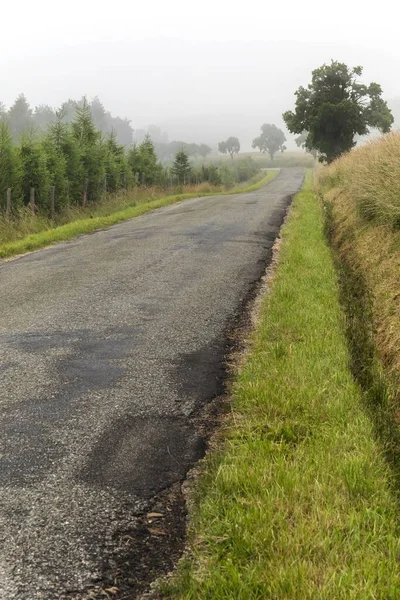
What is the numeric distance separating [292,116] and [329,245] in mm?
37109

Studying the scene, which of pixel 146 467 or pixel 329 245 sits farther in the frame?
pixel 329 245

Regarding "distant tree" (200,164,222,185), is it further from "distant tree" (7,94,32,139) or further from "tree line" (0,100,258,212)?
"distant tree" (7,94,32,139)

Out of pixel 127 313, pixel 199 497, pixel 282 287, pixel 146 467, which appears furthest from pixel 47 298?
pixel 199 497

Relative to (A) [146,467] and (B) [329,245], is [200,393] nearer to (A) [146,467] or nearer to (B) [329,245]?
(A) [146,467]

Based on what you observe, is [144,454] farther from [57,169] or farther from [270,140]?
[270,140]

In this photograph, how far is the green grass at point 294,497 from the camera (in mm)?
2381

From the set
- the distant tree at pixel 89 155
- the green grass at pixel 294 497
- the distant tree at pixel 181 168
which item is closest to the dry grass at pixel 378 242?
the green grass at pixel 294 497

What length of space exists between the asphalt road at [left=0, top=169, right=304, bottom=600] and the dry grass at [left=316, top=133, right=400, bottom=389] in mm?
1700

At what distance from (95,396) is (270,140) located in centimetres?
17682

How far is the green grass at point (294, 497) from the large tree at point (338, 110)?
42.1m

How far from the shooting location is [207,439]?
3914mm

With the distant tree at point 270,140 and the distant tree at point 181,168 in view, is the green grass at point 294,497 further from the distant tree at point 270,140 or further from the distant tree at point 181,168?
the distant tree at point 270,140

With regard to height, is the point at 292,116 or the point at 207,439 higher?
the point at 292,116

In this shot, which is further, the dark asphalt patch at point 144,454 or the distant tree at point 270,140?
the distant tree at point 270,140
